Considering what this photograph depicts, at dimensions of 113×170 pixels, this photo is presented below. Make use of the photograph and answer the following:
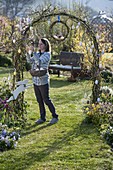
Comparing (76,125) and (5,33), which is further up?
(5,33)

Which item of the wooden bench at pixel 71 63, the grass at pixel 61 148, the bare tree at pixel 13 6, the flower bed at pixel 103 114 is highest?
the bare tree at pixel 13 6

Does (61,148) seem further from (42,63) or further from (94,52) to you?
(94,52)

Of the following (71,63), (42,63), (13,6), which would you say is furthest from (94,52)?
(13,6)

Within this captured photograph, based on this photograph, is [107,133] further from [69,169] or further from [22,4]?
[22,4]

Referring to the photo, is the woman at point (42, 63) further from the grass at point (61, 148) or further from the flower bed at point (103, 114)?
the flower bed at point (103, 114)

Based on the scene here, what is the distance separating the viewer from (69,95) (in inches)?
382

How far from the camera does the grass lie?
4609mm

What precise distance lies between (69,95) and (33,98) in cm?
106

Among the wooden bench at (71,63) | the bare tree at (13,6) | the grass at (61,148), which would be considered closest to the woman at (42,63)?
the grass at (61,148)

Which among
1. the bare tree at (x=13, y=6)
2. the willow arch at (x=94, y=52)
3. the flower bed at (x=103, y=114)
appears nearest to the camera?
the flower bed at (x=103, y=114)

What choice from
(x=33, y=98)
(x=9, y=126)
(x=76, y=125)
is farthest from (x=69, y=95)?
(x=9, y=126)

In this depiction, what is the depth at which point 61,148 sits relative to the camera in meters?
5.26

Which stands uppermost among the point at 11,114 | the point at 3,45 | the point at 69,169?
the point at 3,45

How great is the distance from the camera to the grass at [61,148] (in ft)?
15.1
